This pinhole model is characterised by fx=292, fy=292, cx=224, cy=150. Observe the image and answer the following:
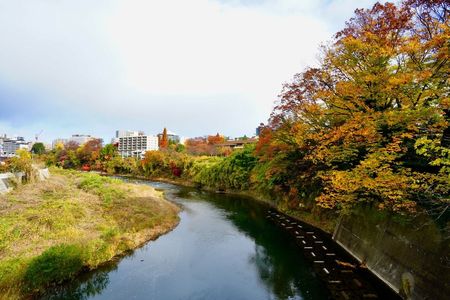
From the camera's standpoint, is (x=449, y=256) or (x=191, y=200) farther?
(x=191, y=200)

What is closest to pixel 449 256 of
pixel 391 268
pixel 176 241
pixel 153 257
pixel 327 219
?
pixel 391 268

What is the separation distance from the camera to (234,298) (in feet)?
39.8

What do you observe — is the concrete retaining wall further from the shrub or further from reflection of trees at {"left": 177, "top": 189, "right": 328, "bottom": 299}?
the shrub

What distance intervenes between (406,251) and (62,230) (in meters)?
17.1

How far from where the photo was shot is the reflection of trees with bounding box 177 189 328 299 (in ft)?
41.5

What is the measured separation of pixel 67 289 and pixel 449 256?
576 inches

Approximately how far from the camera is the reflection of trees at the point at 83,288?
1188cm

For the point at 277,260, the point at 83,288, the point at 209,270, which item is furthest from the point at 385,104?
the point at 83,288

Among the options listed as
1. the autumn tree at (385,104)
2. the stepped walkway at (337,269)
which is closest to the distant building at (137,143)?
the stepped walkway at (337,269)

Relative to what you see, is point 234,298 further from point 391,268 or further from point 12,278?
point 12,278

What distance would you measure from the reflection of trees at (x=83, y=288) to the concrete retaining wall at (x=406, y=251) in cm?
1250

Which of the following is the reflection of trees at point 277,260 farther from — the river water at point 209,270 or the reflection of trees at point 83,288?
the reflection of trees at point 83,288

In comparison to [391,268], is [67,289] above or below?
below

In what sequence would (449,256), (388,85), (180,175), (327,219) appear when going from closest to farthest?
(449,256) < (388,85) < (327,219) < (180,175)
